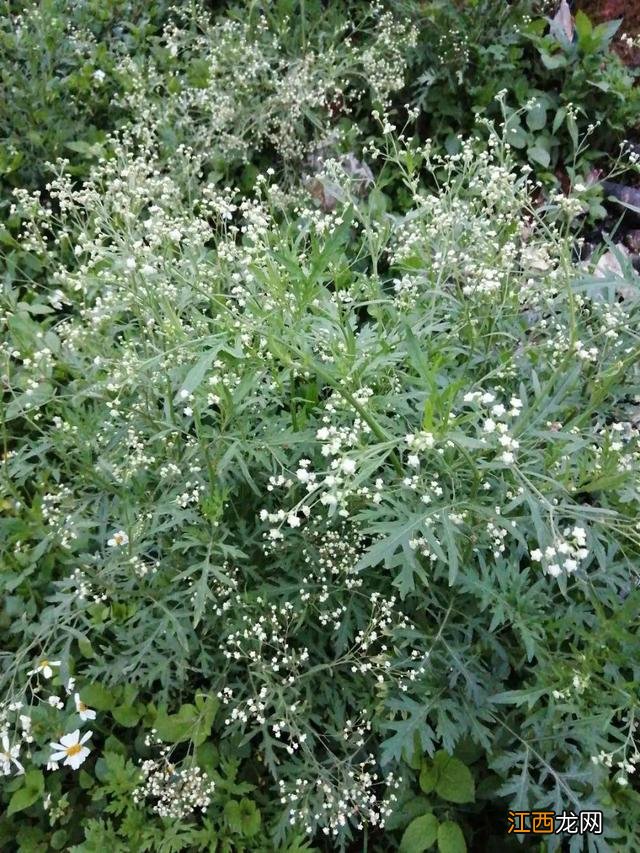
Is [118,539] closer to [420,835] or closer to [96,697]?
[96,697]

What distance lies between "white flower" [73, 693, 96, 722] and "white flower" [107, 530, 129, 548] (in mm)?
645

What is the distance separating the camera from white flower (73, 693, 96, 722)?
268cm

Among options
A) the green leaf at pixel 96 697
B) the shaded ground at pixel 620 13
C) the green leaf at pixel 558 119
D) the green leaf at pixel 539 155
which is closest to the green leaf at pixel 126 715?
the green leaf at pixel 96 697

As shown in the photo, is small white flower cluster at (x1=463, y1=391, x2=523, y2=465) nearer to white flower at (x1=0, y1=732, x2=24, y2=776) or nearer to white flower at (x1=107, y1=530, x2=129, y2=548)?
white flower at (x1=107, y1=530, x2=129, y2=548)

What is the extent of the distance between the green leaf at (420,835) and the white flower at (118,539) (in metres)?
1.41

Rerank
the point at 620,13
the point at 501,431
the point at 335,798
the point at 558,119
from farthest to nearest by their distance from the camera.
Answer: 1. the point at 620,13
2. the point at 558,119
3. the point at 335,798
4. the point at 501,431

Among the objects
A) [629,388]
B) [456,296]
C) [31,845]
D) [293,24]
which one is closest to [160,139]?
[293,24]

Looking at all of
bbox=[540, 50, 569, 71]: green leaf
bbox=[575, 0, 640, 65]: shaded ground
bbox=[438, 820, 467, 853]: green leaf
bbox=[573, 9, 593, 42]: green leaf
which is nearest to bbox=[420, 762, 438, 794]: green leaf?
bbox=[438, 820, 467, 853]: green leaf

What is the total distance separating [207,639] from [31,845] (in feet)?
3.32

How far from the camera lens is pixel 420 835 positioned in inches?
98.4

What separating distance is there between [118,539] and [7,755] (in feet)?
2.79

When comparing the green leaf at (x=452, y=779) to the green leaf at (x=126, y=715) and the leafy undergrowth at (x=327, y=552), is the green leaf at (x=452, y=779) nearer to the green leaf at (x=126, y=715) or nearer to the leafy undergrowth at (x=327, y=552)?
the leafy undergrowth at (x=327, y=552)

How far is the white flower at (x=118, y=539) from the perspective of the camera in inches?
100

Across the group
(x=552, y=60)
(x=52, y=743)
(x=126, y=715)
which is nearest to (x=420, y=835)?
(x=126, y=715)
